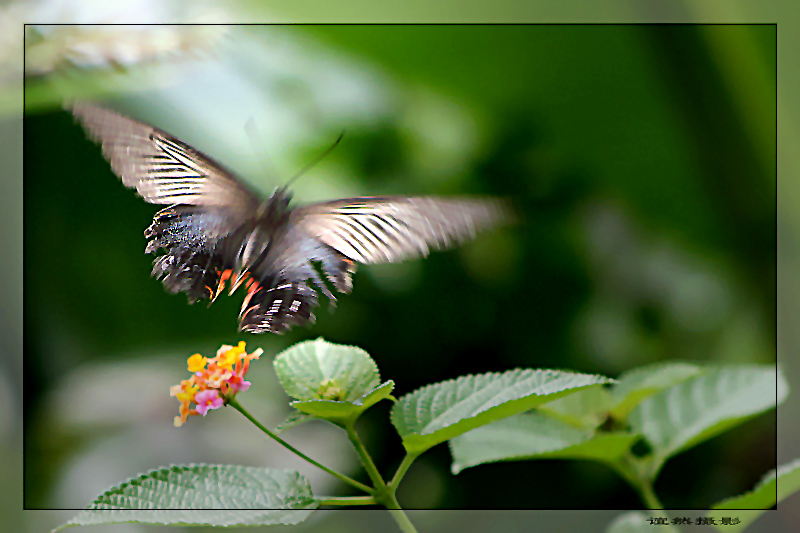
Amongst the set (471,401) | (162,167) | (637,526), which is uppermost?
(162,167)

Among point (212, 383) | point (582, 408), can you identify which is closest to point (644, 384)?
point (582, 408)

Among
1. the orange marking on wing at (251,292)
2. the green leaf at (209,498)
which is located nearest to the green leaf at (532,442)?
the green leaf at (209,498)

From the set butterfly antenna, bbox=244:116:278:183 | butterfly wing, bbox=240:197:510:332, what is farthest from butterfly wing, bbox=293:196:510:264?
butterfly antenna, bbox=244:116:278:183

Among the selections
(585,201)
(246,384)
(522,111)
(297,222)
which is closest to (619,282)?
(585,201)

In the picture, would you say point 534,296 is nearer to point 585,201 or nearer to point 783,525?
point 585,201

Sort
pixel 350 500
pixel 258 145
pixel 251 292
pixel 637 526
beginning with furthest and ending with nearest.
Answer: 1. pixel 258 145
2. pixel 251 292
3. pixel 637 526
4. pixel 350 500

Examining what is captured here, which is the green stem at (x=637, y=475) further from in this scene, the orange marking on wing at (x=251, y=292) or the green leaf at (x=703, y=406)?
the orange marking on wing at (x=251, y=292)

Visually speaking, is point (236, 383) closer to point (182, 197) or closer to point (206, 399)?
point (206, 399)
